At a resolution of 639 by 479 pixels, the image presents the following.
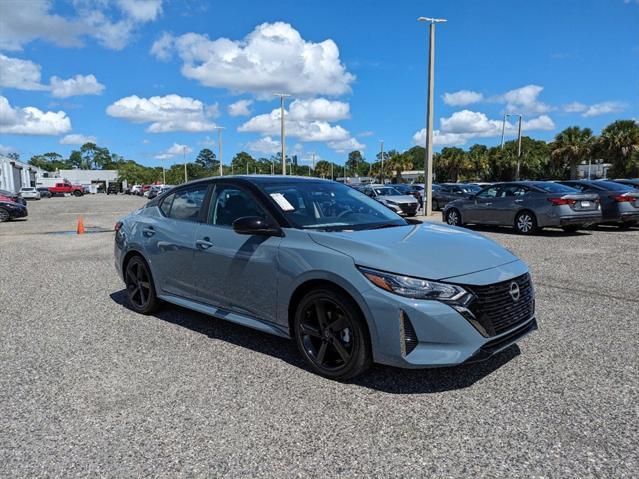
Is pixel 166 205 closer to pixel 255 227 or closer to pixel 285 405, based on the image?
pixel 255 227

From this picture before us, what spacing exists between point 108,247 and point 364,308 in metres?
9.61

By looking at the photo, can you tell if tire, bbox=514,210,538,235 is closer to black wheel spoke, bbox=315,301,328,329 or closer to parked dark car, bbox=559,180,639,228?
parked dark car, bbox=559,180,639,228

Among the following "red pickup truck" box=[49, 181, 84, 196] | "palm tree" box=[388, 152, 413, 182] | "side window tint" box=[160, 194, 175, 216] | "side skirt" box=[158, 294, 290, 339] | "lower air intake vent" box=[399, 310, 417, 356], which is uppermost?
"palm tree" box=[388, 152, 413, 182]

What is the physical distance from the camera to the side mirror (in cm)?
400

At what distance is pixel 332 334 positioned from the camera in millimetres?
3652

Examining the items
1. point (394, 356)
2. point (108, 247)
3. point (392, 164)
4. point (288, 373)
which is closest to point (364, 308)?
point (394, 356)

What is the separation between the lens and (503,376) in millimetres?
3777

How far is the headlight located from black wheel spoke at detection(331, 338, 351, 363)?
1.99ft

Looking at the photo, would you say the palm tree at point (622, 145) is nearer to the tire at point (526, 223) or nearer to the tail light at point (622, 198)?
the tail light at point (622, 198)

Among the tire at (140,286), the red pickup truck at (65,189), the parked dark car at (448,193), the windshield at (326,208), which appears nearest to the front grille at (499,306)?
the windshield at (326,208)

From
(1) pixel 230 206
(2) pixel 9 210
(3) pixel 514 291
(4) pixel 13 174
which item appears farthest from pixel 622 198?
(4) pixel 13 174

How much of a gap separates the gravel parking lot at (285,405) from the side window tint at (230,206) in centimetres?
116

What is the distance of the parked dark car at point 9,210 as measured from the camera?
21.1m

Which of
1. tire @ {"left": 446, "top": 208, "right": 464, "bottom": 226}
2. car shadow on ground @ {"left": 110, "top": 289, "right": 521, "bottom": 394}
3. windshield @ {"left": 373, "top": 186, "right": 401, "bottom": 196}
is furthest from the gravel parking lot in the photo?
windshield @ {"left": 373, "top": 186, "right": 401, "bottom": 196}
